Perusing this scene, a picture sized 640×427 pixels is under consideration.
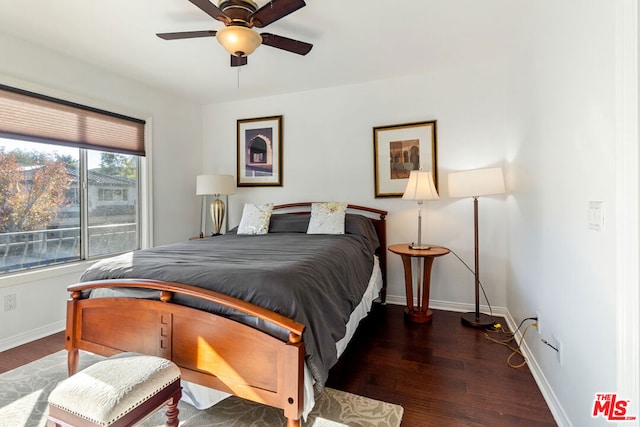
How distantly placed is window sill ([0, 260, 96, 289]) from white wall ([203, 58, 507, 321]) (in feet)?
6.60

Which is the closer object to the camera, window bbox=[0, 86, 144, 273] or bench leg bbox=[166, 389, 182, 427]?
bench leg bbox=[166, 389, 182, 427]

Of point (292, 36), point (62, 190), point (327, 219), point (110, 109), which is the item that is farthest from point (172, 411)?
point (110, 109)

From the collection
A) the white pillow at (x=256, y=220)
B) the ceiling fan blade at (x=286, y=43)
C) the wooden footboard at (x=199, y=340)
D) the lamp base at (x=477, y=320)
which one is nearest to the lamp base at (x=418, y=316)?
the lamp base at (x=477, y=320)

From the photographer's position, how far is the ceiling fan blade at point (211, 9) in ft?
5.87

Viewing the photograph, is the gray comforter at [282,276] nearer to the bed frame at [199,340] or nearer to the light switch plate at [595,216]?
the bed frame at [199,340]

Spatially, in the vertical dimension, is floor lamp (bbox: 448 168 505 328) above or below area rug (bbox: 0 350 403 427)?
above

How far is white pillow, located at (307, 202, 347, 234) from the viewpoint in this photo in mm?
3250

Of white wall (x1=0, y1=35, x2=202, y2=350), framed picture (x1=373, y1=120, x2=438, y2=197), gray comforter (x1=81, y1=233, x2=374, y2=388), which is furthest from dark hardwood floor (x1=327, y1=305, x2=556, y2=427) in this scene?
white wall (x1=0, y1=35, x2=202, y2=350)

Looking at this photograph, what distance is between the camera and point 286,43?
220 centimetres

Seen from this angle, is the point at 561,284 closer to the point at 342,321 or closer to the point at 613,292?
the point at 613,292

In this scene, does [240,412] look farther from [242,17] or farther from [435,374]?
[242,17]

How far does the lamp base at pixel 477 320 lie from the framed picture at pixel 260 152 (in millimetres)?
2632

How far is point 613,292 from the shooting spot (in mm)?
1121

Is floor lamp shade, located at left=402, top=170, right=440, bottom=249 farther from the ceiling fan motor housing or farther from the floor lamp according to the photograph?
the ceiling fan motor housing
